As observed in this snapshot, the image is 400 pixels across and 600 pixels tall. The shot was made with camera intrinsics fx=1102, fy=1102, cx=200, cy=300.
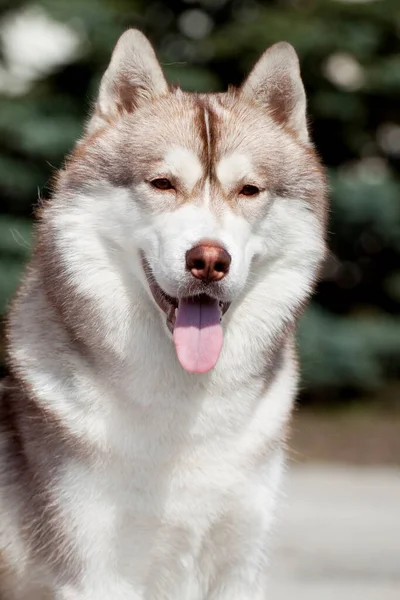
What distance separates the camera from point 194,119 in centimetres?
374

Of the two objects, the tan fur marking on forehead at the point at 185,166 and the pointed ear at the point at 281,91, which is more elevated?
the pointed ear at the point at 281,91

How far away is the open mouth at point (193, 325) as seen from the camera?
11.7 feet

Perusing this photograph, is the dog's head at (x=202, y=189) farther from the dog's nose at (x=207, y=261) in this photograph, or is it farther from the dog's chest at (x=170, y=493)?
the dog's chest at (x=170, y=493)

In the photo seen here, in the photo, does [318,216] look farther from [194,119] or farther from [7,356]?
[7,356]

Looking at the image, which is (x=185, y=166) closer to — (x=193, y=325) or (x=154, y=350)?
(x=193, y=325)

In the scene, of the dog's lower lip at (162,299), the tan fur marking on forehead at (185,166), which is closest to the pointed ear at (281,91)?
the tan fur marking on forehead at (185,166)

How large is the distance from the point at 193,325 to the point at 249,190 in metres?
0.50

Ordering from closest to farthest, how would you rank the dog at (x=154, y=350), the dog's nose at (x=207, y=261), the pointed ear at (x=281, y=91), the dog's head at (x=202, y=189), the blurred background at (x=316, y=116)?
1. the dog's nose at (x=207, y=261)
2. the dog's head at (x=202, y=189)
3. the dog at (x=154, y=350)
4. the pointed ear at (x=281, y=91)
5. the blurred background at (x=316, y=116)

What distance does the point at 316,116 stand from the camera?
12.1 metres

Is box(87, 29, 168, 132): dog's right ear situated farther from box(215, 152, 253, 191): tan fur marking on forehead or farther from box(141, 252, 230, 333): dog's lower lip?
box(141, 252, 230, 333): dog's lower lip

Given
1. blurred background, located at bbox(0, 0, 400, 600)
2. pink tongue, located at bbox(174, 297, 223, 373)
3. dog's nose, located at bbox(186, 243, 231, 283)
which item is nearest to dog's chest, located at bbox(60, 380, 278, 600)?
pink tongue, located at bbox(174, 297, 223, 373)

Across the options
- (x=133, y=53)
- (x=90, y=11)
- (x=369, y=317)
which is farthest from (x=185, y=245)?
(x=369, y=317)

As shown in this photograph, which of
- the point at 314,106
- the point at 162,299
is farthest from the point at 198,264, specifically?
the point at 314,106

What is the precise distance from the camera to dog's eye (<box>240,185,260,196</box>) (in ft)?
12.1
